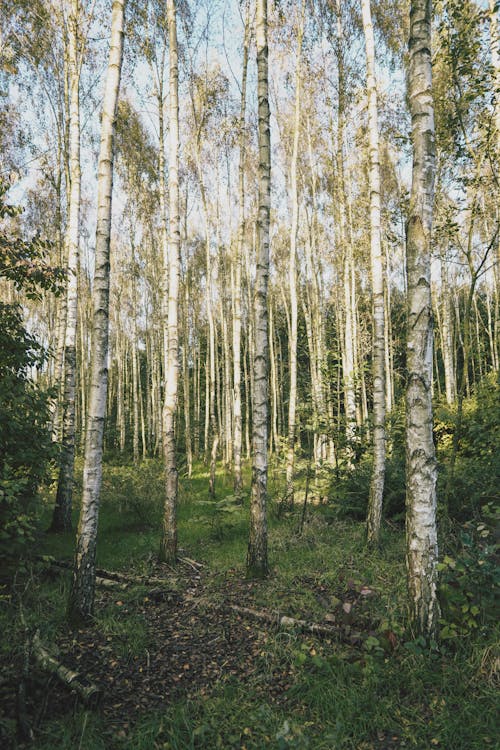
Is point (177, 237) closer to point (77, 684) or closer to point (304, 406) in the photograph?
point (304, 406)

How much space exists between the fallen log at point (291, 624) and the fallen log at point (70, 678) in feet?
5.31

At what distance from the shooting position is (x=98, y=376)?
3.96 metres

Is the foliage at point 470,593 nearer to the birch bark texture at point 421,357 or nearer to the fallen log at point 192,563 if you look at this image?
the birch bark texture at point 421,357

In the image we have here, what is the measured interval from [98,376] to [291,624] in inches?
116

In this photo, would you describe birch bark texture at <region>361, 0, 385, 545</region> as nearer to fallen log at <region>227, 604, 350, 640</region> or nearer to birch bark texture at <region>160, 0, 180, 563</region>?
fallen log at <region>227, 604, 350, 640</region>

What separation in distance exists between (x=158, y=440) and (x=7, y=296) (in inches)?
405

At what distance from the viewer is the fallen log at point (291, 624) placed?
3445 millimetres

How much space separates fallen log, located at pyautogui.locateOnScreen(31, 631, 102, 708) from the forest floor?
0.19 feet

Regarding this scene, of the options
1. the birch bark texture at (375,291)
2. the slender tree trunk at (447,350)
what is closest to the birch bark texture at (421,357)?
the birch bark texture at (375,291)

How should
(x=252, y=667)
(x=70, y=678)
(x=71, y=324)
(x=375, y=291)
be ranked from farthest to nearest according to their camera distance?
1. (x=71, y=324)
2. (x=375, y=291)
3. (x=252, y=667)
4. (x=70, y=678)

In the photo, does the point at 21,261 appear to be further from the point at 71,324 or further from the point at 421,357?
the point at 421,357

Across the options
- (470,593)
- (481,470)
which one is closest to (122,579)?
(470,593)

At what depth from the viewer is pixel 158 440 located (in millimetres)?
18812

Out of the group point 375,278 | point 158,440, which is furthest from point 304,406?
point 158,440
